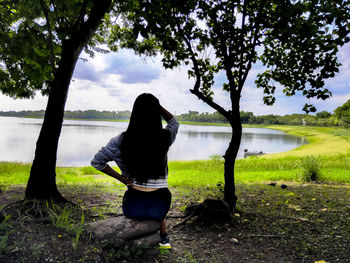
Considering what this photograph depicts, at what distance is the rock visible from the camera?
3285 mm

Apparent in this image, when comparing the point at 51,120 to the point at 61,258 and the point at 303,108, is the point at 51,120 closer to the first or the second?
the point at 61,258

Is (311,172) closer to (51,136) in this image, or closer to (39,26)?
(51,136)

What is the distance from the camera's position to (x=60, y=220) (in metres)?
3.86

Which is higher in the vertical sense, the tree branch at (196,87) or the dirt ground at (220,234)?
the tree branch at (196,87)

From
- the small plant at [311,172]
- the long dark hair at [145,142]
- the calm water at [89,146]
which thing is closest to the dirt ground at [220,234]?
the long dark hair at [145,142]

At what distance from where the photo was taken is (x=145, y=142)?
2.85 meters

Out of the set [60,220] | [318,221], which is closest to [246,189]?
[318,221]

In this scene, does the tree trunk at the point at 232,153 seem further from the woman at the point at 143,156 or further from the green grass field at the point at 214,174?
the green grass field at the point at 214,174

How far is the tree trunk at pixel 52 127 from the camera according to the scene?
496 centimetres

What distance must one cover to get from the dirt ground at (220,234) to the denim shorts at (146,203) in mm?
475

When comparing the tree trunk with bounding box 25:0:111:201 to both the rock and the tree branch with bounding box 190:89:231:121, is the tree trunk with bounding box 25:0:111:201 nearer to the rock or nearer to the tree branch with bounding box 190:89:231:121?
the rock

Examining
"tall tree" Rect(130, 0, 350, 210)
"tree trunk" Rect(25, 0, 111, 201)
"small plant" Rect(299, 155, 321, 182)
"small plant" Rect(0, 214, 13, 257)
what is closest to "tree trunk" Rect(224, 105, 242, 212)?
"tall tree" Rect(130, 0, 350, 210)

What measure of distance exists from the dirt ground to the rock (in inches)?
4.9

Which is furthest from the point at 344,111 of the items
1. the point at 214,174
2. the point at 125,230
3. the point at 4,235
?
the point at 4,235
